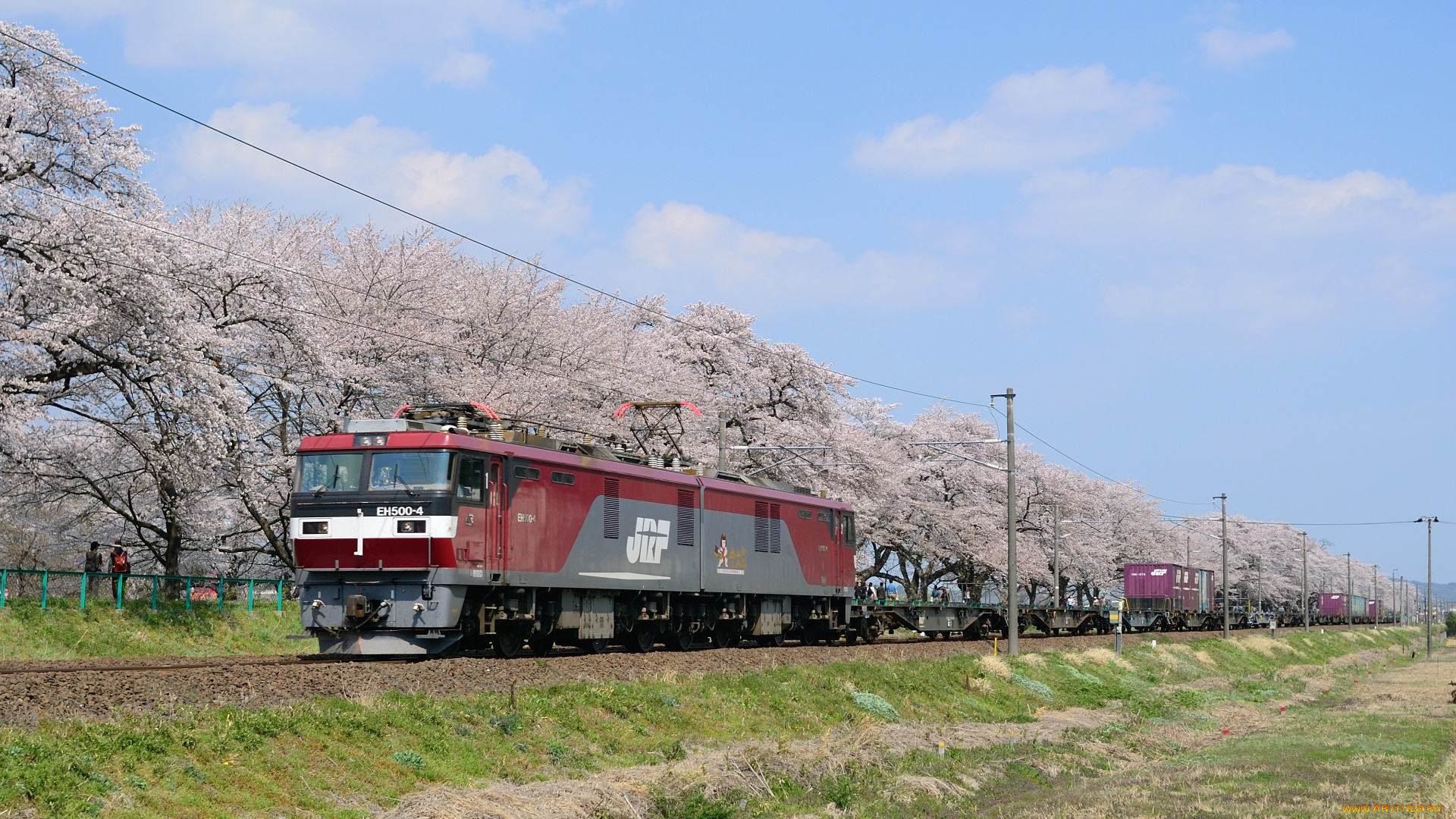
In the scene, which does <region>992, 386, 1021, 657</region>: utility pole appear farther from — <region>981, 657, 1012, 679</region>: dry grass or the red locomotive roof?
the red locomotive roof

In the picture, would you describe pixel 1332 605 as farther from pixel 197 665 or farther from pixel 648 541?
pixel 197 665

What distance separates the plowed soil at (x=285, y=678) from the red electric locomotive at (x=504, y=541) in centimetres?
97

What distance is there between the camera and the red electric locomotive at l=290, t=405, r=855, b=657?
2155 cm

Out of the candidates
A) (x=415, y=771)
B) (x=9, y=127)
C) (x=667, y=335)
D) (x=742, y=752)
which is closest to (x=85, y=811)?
(x=415, y=771)

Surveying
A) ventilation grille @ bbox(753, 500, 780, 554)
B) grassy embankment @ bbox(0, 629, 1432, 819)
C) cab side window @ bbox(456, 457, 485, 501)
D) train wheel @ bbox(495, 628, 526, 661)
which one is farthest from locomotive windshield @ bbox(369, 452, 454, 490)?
ventilation grille @ bbox(753, 500, 780, 554)

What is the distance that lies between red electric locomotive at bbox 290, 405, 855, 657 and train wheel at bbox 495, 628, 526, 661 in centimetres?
4

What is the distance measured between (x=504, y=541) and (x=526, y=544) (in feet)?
2.38

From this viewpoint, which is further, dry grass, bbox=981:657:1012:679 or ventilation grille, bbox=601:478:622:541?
dry grass, bbox=981:657:1012:679

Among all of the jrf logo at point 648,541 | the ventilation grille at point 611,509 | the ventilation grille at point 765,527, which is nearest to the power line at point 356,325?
the ventilation grille at point 611,509

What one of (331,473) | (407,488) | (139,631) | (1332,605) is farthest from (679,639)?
(1332,605)

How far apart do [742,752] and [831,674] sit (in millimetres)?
7996

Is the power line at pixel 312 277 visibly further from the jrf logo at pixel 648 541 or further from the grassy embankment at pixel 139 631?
the jrf logo at pixel 648 541

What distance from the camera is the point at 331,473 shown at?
2233 centimetres

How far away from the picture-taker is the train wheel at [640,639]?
92.7 feet
